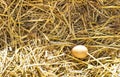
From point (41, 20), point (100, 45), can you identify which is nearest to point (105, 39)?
point (100, 45)

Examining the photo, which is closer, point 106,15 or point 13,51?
point 13,51

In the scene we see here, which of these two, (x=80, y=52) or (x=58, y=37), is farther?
(x=58, y=37)

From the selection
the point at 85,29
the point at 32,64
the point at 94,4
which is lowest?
the point at 32,64

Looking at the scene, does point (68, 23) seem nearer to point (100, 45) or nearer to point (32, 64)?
point (100, 45)

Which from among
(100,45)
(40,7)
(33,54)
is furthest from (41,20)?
(100,45)

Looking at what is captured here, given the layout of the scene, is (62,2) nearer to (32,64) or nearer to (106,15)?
(106,15)

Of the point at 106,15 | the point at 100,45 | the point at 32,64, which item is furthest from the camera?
the point at 106,15

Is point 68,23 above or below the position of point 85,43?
above

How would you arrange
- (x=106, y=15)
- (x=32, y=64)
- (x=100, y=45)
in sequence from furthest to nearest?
1. (x=106, y=15)
2. (x=100, y=45)
3. (x=32, y=64)
